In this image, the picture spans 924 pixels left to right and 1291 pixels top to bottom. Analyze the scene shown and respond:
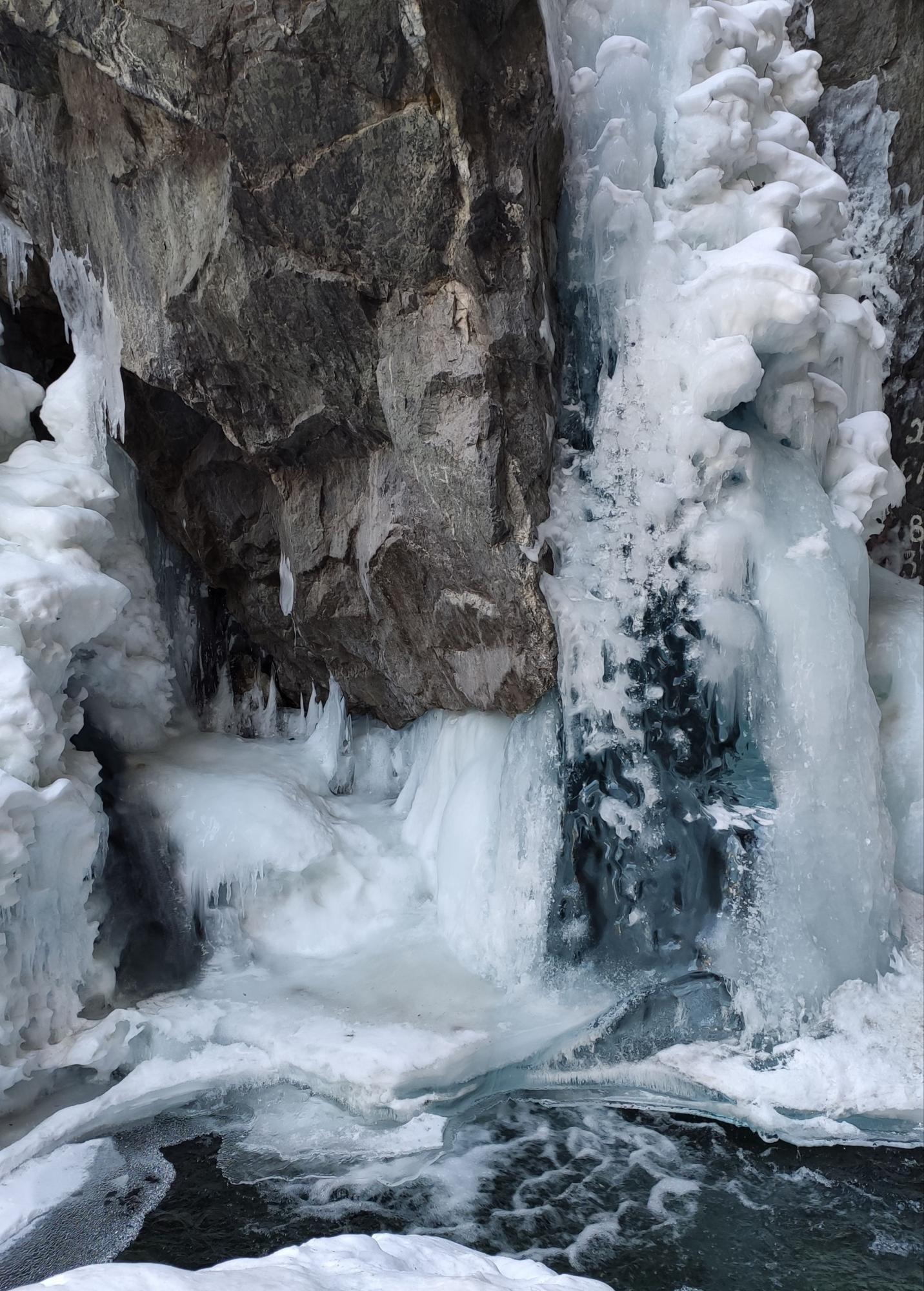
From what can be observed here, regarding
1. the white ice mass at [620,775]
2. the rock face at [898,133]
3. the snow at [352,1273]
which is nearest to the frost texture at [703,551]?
the white ice mass at [620,775]

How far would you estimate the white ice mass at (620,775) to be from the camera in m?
3.74

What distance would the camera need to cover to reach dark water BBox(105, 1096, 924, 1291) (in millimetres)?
2883

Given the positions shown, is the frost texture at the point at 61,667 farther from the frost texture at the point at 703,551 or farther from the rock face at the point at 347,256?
the frost texture at the point at 703,551

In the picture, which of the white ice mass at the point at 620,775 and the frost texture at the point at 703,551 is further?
the frost texture at the point at 703,551

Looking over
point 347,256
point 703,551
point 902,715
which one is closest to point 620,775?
point 703,551

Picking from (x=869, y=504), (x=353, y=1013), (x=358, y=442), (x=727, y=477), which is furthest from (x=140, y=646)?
(x=869, y=504)

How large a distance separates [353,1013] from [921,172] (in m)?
6.25

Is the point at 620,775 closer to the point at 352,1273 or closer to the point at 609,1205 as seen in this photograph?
the point at 609,1205

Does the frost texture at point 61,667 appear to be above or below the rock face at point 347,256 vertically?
below

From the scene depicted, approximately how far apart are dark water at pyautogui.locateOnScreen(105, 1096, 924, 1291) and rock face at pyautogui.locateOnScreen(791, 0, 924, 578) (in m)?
4.35

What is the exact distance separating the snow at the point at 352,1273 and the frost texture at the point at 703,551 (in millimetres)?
2556

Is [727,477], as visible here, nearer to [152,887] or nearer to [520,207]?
[520,207]

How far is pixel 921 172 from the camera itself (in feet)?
20.4

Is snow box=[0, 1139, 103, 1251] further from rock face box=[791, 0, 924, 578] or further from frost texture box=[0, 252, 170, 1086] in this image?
rock face box=[791, 0, 924, 578]
